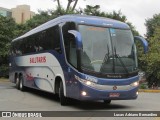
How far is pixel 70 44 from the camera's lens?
14430 mm

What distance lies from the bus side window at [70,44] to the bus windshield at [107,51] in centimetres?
44

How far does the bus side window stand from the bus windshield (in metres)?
0.44

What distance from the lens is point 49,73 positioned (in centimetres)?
1712

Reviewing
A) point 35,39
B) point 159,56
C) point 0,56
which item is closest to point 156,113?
point 35,39

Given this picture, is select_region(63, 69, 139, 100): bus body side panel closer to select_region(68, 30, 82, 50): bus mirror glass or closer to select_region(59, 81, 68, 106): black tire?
select_region(59, 81, 68, 106): black tire

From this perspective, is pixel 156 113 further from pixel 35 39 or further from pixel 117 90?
pixel 35 39

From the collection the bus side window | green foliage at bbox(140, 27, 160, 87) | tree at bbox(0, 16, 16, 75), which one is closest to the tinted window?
the bus side window

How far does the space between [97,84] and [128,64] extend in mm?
1538

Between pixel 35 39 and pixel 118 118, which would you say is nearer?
pixel 118 118

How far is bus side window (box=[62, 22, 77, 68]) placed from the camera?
1415 cm

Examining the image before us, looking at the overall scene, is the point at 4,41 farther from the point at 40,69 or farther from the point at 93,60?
the point at 93,60

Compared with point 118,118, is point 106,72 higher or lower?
higher

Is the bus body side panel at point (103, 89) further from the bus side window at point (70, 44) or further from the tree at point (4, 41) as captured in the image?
the tree at point (4, 41)

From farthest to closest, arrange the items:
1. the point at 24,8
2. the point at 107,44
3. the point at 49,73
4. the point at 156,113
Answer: the point at 24,8, the point at 49,73, the point at 107,44, the point at 156,113
